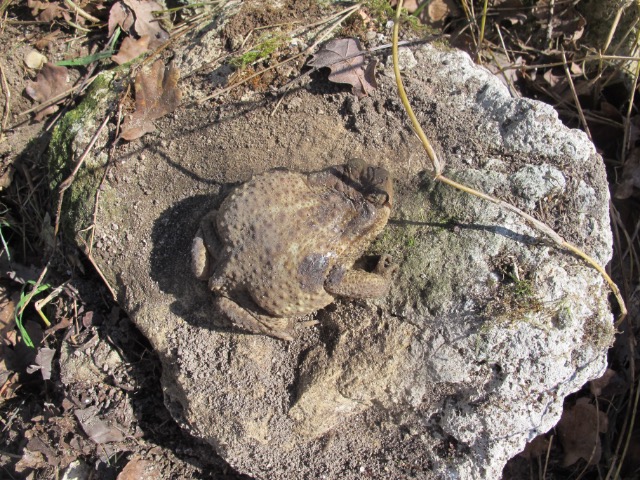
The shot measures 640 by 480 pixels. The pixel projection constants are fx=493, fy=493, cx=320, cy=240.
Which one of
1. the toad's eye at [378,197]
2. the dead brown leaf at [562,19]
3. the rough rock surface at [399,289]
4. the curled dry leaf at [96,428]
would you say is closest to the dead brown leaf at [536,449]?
the rough rock surface at [399,289]

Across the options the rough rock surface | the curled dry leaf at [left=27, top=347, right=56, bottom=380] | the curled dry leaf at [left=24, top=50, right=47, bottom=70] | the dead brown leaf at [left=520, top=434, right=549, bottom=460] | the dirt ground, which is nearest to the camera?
the rough rock surface

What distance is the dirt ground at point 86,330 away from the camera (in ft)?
13.4

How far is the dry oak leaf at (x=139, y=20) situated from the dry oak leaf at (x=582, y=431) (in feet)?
16.7

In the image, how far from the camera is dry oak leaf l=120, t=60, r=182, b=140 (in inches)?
157

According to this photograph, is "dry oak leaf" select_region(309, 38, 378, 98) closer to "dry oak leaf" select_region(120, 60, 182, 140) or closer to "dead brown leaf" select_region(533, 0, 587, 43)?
"dry oak leaf" select_region(120, 60, 182, 140)

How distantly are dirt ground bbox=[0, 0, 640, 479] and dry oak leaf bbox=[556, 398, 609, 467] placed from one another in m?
0.09

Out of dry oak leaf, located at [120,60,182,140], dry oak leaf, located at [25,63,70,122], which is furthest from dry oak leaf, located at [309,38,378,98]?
dry oak leaf, located at [25,63,70,122]

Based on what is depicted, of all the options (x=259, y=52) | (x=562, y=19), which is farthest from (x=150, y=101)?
(x=562, y=19)

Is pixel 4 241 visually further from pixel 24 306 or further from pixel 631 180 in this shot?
pixel 631 180

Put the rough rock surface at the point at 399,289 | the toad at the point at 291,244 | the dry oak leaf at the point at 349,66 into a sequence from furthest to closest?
the dry oak leaf at the point at 349,66 < the rough rock surface at the point at 399,289 < the toad at the point at 291,244

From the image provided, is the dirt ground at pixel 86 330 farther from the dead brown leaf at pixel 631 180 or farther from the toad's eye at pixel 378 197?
the toad's eye at pixel 378 197

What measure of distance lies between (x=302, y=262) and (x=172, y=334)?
4.21 ft

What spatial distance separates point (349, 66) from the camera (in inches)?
153

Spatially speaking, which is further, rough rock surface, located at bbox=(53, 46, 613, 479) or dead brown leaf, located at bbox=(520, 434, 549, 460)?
dead brown leaf, located at bbox=(520, 434, 549, 460)
